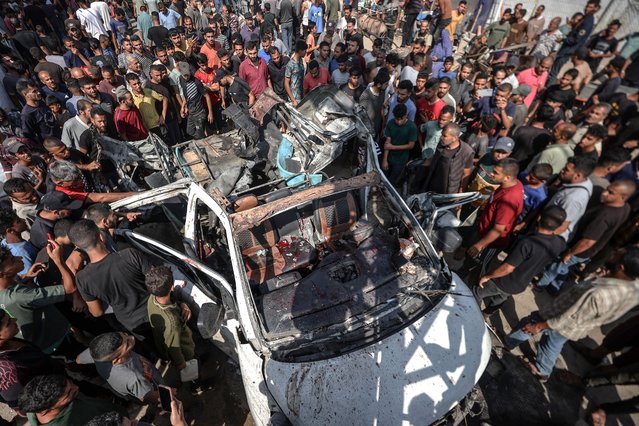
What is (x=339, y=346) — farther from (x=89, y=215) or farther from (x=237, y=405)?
(x=89, y=215)

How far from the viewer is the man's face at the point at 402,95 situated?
17.6 feet

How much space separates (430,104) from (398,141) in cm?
120

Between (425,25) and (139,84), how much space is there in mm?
7495

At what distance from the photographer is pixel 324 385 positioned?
2.42 m

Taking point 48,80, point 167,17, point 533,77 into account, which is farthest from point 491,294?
point 167,17

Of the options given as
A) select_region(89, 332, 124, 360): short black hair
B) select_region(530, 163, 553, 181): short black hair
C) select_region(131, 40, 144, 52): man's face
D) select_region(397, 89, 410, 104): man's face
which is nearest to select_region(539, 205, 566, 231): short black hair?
select_region(530, 163, 553, 181): short black hair

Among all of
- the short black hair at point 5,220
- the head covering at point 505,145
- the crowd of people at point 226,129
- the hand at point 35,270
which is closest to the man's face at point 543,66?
the crowd of people at point 226,129

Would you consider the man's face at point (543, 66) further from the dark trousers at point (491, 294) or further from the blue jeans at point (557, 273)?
the dark trousers at point (491, 294)

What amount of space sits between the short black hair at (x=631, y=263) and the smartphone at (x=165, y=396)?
393cm

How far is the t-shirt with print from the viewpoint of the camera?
325 cm

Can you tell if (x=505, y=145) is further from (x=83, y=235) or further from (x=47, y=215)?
(x=47, y=215)

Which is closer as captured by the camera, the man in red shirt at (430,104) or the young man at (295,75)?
the man in red shirt at (430,104)

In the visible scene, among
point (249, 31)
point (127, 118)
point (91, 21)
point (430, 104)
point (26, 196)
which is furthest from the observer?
point (91, 21)

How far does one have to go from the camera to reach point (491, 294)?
3842 mm
